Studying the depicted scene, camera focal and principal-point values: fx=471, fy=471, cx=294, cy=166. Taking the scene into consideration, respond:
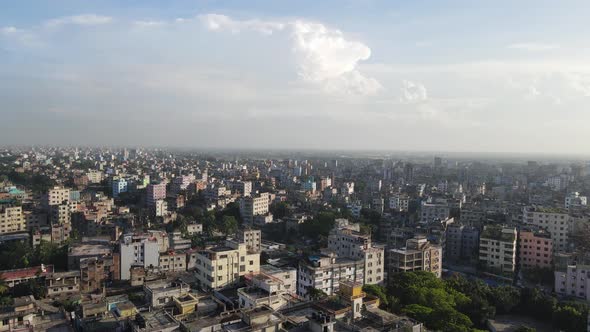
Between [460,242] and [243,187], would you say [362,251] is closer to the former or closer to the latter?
[460,242]

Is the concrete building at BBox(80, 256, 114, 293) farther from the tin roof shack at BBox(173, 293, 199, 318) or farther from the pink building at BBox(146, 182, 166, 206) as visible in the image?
the pink building at BBox(146, 182, 166, 206)

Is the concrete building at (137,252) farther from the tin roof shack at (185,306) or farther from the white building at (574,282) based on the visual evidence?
the white building at (574,282)

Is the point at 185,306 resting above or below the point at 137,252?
above

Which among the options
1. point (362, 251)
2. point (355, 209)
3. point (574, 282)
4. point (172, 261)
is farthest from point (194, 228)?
point (574, 282)

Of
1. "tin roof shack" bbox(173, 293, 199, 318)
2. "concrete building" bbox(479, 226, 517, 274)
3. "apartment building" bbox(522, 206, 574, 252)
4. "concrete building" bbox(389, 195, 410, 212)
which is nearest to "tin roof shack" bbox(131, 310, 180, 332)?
"tin roof shack" bbox(173, 293, 199, 318)

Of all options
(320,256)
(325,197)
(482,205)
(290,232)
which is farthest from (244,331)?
(325,197)

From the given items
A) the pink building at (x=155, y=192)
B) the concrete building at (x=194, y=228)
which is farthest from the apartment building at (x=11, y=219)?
the pink building at (x=155, y=192)
